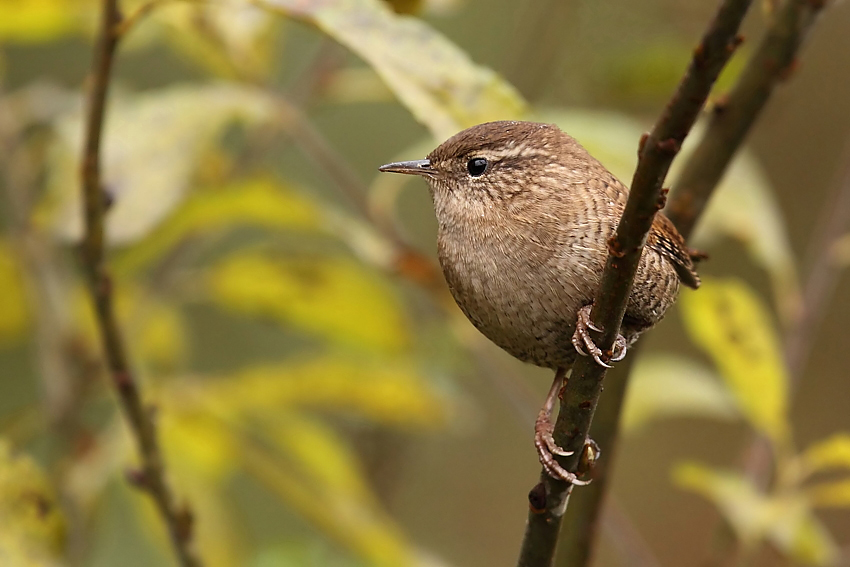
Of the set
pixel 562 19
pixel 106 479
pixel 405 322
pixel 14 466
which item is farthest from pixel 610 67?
pixel 14 466

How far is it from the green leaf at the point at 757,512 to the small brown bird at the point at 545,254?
536 millimetres

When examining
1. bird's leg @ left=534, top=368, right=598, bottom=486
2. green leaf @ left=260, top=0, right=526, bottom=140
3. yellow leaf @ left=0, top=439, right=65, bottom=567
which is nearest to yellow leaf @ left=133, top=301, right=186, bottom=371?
yellow leaf @ left=0, top=439, right=65, bottom=567

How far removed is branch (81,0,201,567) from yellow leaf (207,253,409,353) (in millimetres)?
998

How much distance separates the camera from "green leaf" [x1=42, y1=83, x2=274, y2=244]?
6.13ft

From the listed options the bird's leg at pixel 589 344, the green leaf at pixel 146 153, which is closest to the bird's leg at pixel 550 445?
the bird's leg at pixel 589 344

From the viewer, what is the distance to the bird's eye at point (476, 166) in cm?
181

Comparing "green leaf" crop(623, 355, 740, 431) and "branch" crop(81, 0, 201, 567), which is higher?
"branch" crop(81, 0, 201, 567)

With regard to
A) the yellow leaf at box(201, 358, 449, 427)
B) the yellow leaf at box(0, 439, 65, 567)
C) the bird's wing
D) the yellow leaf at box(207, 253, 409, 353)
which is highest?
the bird's wing

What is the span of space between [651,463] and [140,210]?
14.5ft

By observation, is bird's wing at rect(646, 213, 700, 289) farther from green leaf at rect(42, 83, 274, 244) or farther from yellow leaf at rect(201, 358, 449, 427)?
yellow leaf at rect(201, 358, 449, 427)

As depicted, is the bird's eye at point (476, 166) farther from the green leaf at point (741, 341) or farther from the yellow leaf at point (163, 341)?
the yellow leaf at point (163, 341)

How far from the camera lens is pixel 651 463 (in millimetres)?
5676

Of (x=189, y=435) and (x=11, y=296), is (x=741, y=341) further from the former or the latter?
(x=11, y=296)

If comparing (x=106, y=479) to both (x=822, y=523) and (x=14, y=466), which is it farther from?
(x=822, y=523)
